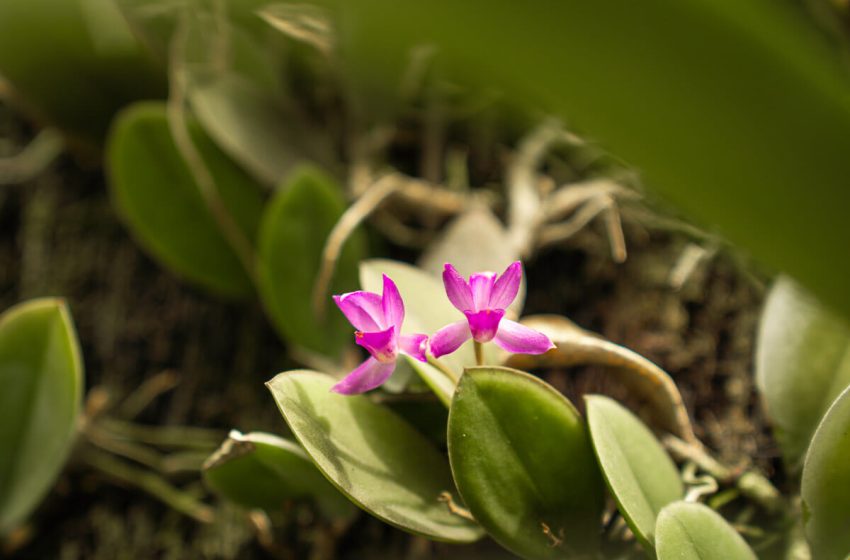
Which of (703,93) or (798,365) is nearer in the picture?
(703,93)

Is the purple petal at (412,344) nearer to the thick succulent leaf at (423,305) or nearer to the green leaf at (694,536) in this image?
the thick succulent leaf at (423,305)

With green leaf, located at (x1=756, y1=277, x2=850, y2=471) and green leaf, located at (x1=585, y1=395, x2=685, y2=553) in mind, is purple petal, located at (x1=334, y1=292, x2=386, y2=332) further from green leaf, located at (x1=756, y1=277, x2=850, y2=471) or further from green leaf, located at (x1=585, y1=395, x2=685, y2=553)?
green leaf, located at (x1=756, y1=277, x2=850, y2=471)

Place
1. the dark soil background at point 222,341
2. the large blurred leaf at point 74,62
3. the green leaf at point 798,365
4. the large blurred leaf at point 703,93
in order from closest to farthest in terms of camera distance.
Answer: the large blurred leaf at point 703,93
the green leaf at point 798,365
the dark soil background at point 222,341
the large blurred leaf at point 74,62

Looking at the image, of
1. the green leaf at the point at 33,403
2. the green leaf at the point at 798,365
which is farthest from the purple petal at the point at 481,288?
the green leaf at the point at 33,403

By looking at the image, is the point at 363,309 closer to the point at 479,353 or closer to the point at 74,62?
the point at 479,353

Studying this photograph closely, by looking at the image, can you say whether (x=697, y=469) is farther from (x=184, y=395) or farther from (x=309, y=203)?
(x=184, y=395)


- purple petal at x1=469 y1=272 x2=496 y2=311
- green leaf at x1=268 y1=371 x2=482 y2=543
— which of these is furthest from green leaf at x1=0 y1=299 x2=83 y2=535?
purple petal at x1=469 y1=272 x2=496 y2=311

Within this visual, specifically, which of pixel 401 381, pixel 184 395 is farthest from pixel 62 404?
pixel 401 381

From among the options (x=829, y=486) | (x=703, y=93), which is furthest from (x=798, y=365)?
(x=703, y=93)
